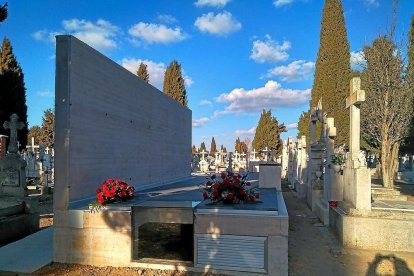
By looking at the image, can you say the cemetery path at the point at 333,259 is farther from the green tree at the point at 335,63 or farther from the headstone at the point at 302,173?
the green tree at the point at 335,63

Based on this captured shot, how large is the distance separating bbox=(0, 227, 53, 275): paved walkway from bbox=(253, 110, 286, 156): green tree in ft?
133

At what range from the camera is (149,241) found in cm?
630

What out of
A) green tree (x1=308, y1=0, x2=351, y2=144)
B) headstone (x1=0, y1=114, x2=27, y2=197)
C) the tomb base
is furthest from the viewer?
green tree (x1=308, y1=0, x2=351, y2=144)

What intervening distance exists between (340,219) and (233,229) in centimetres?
366

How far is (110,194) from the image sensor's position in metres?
6.20

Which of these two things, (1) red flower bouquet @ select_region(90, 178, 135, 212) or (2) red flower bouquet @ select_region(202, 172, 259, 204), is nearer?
(1) red flower bouquet @ select_region(90, 178, 135, 212)

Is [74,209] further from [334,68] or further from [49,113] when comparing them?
[49,113]

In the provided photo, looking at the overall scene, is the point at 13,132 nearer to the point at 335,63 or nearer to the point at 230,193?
the point at 230,193

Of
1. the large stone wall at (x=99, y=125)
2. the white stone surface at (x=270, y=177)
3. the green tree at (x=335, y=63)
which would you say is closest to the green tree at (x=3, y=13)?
the large stone wall at (x=99, y=125)

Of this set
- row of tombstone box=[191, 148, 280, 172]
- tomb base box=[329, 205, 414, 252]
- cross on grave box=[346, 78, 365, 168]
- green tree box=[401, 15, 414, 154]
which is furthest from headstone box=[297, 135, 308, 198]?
row of tombstone box=[191, 148, 280, 172]

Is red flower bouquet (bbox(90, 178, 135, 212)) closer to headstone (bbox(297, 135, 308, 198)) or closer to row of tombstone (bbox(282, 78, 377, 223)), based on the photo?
row of tombstone (bbox(282, 78, 377, 223))

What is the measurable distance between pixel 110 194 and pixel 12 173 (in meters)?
4.98

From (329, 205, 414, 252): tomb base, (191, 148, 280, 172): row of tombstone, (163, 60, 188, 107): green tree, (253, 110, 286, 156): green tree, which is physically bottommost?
(329, 205, 414, 252): tomb base

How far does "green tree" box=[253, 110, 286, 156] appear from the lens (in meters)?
46.9
